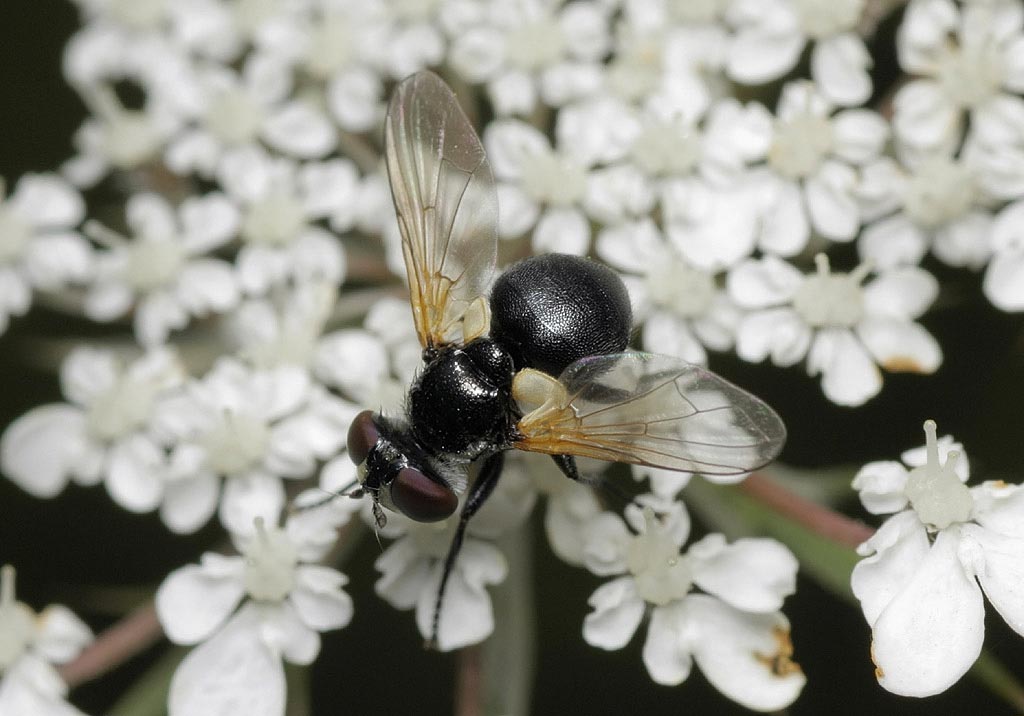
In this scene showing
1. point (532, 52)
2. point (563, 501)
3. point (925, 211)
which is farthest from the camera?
point (532, 52)

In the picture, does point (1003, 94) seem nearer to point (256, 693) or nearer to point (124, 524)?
point (256, 693)

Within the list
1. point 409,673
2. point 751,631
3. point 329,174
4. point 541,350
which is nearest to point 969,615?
point 751,631

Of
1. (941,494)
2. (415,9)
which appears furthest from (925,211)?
(415,9)

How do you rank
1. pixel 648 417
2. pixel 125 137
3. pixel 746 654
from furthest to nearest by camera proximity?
pixel 125 137
pixel 746 654
pixel 648 417

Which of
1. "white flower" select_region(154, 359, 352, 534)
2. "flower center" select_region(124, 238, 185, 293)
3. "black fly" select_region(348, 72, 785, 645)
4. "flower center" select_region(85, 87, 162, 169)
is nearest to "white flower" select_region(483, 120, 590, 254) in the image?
"black fly" select_region(348, 72, 785, 645)

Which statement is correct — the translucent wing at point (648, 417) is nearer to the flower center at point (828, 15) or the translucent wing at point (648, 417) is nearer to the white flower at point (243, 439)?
the white flower at point (243, 439)

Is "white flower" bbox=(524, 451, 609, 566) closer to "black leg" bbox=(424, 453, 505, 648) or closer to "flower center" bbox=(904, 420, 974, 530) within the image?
"black leg" bbox=(424, 453, 505, 648)

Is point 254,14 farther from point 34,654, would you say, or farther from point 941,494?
point 941,494
